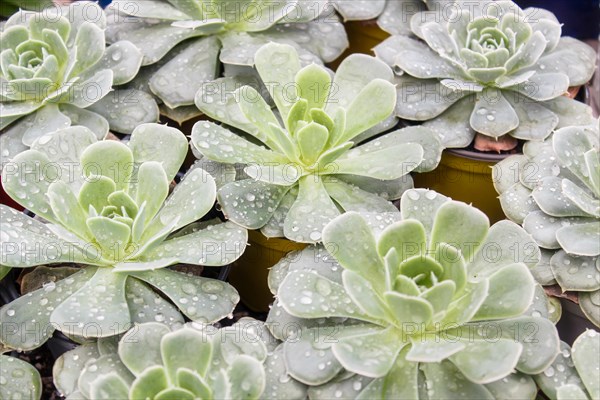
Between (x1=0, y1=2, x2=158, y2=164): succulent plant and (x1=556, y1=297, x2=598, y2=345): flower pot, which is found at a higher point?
(x1=0, y1=2, x2=158, y2=164): succulent plant

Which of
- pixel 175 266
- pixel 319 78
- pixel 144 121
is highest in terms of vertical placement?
pixel 319 78

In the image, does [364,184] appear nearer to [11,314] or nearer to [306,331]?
[306,331]

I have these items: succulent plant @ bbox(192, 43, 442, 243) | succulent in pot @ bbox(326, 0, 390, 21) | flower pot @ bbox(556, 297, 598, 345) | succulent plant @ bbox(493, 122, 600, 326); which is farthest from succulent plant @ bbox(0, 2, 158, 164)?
flower pot @ bbox(556, 297, 598, 345)

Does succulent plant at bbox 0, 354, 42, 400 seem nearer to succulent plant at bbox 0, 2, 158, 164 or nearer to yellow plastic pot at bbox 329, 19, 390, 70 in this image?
succulent plant at bbox 0, 2, 158, 164

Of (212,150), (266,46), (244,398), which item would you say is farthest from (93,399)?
(266,46)

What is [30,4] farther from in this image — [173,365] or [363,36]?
[173,365]

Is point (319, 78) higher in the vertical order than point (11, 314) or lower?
higher

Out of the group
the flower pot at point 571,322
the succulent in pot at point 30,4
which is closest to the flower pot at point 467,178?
the flower pot at point 571,322
